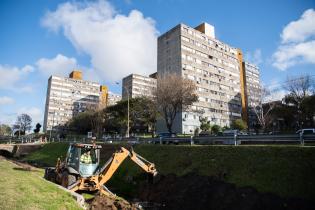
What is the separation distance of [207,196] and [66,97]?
139 meters

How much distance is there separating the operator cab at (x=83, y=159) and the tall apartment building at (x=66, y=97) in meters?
118

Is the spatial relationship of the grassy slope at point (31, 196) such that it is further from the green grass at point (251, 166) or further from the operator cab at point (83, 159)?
the green grass at point (251, 166)

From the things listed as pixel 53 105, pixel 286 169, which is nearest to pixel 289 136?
pixel 286 169

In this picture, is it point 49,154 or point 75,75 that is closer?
point 49,154

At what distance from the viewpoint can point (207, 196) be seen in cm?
1572

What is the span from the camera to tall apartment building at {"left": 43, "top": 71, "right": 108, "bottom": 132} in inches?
5428

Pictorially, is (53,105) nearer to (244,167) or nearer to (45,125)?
(45,125)

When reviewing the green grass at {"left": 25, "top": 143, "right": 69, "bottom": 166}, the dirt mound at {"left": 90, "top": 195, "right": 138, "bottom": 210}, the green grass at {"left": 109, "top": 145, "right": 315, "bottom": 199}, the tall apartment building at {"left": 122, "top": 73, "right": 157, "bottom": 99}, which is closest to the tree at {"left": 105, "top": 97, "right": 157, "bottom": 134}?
the green grass at {"left": 25, "top": 143, "right": 69, "bottom": 166}

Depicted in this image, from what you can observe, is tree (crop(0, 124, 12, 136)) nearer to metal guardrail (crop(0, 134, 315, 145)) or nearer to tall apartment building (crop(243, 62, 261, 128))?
tall apartment building (crop(243, 62, 261, 128))

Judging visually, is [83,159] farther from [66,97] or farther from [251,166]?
[66,97]

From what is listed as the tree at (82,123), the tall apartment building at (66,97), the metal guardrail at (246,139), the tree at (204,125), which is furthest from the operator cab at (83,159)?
the tall apartment building at (66,97)

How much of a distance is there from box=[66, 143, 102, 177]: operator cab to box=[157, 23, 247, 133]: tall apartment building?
165 ft

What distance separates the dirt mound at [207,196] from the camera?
44.0 ft

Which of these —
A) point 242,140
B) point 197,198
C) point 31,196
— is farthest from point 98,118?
point 31,196
